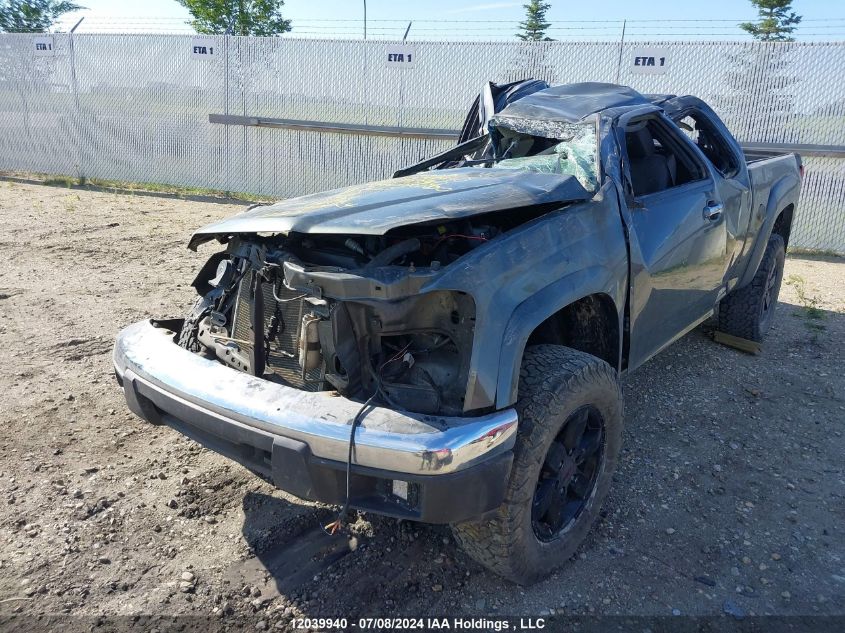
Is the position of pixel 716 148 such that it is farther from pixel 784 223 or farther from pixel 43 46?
pixel 43 46

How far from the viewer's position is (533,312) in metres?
2.54

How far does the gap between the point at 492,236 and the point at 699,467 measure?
1.81 metres

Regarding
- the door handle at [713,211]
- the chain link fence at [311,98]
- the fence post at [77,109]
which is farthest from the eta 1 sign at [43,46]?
the door handle at [713,211]

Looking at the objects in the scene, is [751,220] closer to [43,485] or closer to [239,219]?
[239,219]

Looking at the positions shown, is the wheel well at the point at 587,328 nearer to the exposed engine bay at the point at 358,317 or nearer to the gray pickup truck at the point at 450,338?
the gray pickup truck at the point at 450,338

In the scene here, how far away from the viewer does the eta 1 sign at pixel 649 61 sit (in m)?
9.76

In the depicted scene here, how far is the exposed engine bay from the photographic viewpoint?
2490 mm

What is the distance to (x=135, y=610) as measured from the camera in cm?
253

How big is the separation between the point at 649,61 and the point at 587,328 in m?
7.97

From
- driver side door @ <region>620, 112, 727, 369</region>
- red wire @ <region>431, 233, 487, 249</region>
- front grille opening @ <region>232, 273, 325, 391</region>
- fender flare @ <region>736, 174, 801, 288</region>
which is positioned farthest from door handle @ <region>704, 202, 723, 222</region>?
front grille opening @ <region>232, 273, 325, 391</region>

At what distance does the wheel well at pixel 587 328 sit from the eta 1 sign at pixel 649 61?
792 centimetres

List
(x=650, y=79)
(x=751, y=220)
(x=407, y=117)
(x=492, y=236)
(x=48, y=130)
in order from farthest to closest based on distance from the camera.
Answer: (x=48, y=130), (x=407, y=117), (x=650, y=79), (x=751, y=220), (x=492, y=236)

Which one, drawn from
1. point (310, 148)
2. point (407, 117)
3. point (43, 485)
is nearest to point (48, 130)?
point (310, 148)

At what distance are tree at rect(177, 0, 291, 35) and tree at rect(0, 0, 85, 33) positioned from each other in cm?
568
